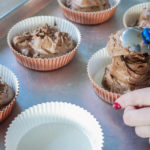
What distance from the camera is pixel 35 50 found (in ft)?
5.85

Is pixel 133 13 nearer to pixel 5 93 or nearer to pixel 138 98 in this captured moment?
pixel 138 98

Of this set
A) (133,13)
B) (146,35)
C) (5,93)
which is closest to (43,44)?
(5,93)

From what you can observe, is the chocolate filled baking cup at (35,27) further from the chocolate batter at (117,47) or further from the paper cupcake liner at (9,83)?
the chocolate batter at (117,47)

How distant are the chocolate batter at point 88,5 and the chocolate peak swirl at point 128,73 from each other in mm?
705

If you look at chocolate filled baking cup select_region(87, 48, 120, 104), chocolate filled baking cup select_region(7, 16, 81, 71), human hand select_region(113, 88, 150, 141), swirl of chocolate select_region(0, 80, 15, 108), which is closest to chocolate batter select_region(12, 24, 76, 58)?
chocolate filled baking cup select_region(7, 16, 81, 71)

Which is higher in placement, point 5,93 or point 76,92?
point 5,93

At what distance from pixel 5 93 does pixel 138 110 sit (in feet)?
2.17

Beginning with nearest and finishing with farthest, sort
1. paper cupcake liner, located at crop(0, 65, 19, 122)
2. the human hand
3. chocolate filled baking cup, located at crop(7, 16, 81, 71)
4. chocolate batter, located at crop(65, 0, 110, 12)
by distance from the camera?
the human hand, paper cupcake liner, located at crop(0, 65, 19, 122), chocolate filled baking cup, located at crop(7, 16, 81, 71), chocolate batter, located at crop(65, 0, 110, 12)

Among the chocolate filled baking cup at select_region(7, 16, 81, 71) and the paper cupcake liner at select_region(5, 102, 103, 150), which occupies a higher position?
the chocolate filled baking cup at select_region(7, 16, 81, 71)

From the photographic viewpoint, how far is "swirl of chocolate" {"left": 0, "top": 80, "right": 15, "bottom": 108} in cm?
143

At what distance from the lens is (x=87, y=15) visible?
2.15 metres

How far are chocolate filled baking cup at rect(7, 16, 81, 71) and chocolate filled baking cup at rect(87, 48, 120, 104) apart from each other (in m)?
0.15

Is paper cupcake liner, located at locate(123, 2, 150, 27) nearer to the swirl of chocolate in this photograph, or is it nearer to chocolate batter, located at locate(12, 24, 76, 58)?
chocolate batter, located at locate(12, 24, 76, 58)

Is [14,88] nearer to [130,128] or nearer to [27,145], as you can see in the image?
[27,145]
